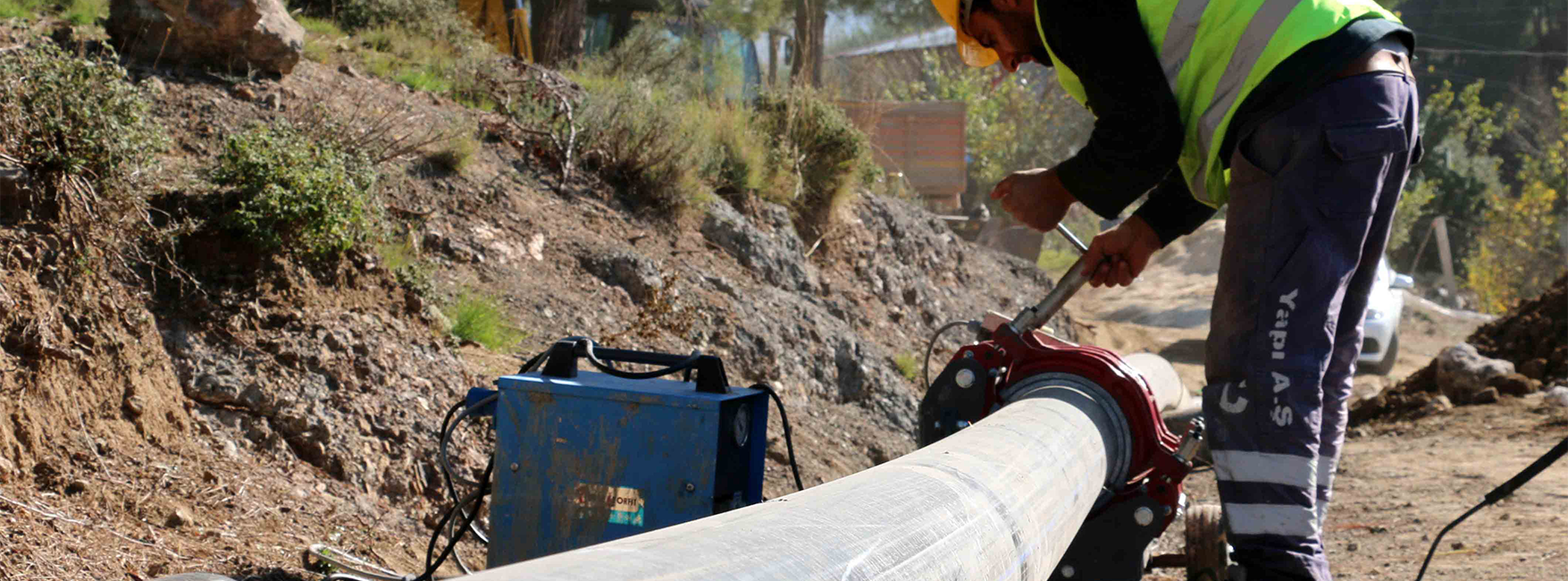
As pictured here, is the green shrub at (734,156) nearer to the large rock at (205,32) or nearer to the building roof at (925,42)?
the large rock at (205,32)

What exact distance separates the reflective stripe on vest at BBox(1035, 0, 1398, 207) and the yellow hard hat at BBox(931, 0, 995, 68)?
0.81 feet

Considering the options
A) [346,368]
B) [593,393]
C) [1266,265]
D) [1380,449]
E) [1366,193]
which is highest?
[1366,193]

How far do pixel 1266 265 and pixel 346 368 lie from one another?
2935 millimetres

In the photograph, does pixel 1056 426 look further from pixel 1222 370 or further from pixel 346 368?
pixel 346 368

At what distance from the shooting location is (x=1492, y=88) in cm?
3919

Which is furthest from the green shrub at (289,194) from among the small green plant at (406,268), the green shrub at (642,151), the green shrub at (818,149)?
the green shrub at (818,149)

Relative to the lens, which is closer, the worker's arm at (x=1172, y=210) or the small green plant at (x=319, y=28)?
the worker's arm at (x=1172, y=210)

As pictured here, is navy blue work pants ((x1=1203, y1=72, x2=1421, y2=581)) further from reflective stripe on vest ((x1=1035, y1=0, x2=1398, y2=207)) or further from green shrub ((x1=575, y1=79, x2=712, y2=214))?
green shrub ((x1=575, y1=79, x2=712, y2=214))

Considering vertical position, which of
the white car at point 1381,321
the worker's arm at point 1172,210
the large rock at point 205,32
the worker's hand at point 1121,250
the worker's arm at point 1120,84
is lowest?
the white car at point 1381,321

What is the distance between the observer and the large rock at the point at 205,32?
5434mm

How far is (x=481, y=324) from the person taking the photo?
16.2ft

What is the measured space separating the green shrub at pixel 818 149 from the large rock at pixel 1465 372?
4.41 metres

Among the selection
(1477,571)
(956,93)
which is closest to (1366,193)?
(1477,571)

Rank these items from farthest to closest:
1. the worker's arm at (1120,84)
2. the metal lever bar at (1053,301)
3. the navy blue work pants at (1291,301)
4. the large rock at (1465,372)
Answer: the large rock at (1465,372)
the metal lever bar at (1053,301)
the worker's arm at (1120,84)
the navy blue work pants at (1291,301)
